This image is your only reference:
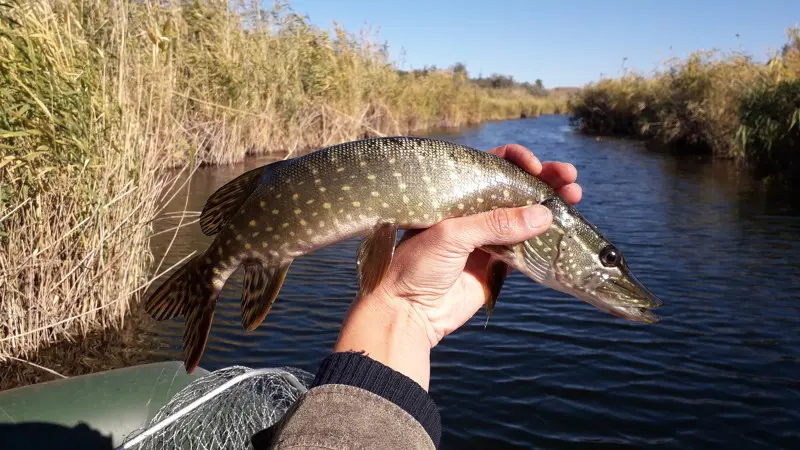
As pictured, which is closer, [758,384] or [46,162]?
[46,162]

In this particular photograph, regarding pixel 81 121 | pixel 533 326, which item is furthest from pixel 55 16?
pixel 533 326

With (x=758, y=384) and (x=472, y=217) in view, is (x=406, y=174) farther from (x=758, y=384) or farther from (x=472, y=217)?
(x=758, y=384)

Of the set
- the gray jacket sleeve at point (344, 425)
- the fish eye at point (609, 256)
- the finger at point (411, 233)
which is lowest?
the gray jacket sleeve at point (344, 425)

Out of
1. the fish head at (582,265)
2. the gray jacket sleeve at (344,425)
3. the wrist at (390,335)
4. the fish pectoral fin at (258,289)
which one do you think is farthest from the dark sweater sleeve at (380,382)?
the fish head at (582,265)

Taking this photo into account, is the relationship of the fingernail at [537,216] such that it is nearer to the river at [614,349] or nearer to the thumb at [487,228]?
the thumb at [487,228]

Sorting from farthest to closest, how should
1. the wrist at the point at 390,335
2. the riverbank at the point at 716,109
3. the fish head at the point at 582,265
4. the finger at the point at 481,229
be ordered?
the riverbank at the point at 716,109 < the fish head at the point at 582,265 < the finger at the point at 481,229 < the wrist at the point at 390,335

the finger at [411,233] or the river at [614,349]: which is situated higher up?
the finger at [411,233]

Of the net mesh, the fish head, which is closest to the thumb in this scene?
the fish head

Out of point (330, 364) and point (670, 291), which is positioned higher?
point (330, 364)
